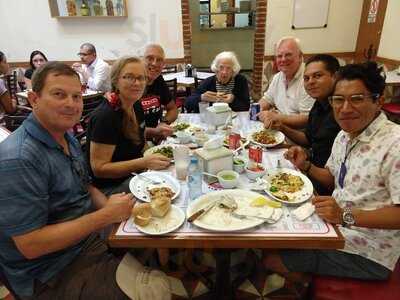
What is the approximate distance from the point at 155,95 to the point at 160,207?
1645mm

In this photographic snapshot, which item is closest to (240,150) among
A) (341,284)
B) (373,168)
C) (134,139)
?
(134,139)

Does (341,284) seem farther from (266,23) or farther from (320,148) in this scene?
(266,23)

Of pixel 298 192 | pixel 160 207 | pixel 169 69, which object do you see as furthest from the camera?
pixel 169 69

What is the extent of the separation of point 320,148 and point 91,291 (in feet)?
4.81

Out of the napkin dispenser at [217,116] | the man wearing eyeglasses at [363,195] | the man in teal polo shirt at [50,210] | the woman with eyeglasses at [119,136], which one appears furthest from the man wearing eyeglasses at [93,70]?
the man wearing eyeglasses at [363,195]

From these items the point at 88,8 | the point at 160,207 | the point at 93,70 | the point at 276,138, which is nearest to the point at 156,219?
the point at 160,207

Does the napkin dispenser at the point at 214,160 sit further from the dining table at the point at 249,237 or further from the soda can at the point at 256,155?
the dining table at the point at 249,237

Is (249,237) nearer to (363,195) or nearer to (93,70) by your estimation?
(363,195)

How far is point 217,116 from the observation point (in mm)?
2170

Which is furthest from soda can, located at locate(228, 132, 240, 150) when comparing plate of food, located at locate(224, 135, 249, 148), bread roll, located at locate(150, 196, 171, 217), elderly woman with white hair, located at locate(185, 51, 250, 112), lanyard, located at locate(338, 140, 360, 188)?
elderly woman with white hair, located at locate(185, 51, 250, 112)

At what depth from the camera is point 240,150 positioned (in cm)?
175

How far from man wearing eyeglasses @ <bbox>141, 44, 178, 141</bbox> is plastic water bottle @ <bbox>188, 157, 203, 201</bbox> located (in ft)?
3.19

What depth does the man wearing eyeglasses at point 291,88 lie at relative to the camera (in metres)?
2.28

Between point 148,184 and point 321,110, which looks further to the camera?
point 321,110
